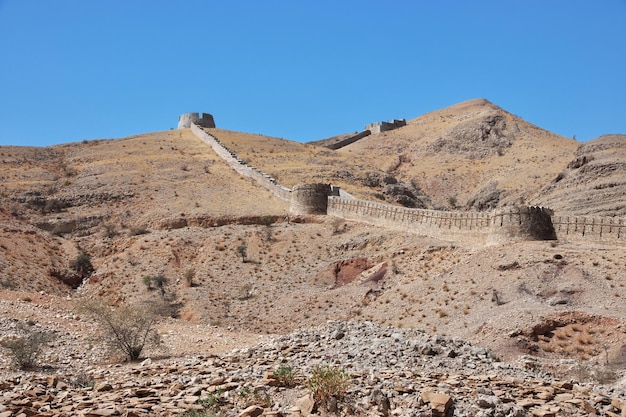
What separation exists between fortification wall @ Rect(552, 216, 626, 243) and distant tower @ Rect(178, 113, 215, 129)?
5105cm

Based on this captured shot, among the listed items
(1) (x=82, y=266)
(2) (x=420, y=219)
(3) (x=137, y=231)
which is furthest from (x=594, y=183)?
(1) (x=82, y=266)

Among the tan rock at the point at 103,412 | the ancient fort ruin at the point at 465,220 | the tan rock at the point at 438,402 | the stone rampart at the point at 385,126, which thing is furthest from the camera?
the stone rampart at the point at 385,126

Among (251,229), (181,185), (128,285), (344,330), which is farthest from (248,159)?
(344,330)

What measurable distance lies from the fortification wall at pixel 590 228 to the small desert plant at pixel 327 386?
15.5m

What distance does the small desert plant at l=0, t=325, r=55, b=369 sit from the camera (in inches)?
637

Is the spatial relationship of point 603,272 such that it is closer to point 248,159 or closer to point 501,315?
point 501,315

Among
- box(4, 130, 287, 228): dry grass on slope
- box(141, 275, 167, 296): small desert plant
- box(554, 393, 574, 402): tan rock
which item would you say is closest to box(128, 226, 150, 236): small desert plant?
box(4, 130, 287, 228): dry grass on slope

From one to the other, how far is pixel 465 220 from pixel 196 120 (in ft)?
158

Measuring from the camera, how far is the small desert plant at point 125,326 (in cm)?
1798

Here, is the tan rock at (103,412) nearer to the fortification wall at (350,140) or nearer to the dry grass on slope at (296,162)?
the dry grass on slope at (296,162)

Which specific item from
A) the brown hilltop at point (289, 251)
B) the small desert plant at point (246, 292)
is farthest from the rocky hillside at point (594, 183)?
the small desert plant at point (246, 292)

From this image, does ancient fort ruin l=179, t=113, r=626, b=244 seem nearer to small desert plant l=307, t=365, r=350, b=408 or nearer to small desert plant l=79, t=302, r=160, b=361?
small desert plant l=79, t=302, r=160, b=361

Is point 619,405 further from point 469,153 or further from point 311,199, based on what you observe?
point 469,153

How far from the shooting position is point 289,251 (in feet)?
108
